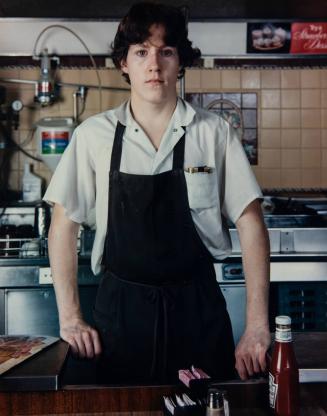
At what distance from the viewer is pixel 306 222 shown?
136 inches

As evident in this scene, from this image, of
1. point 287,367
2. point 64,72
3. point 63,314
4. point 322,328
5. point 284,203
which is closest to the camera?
point 287,367

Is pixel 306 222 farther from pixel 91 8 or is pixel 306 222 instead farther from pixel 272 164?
pixel 91 8

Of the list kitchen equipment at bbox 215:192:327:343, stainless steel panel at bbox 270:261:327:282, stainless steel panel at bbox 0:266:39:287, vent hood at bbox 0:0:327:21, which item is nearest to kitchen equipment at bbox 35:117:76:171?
vent hood at bbox 0:0:327:21

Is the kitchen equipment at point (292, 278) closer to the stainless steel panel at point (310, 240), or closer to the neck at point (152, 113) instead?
the stainless steel panel at point (310, 240)

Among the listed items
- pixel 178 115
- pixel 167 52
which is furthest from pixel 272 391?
pixel 167 52

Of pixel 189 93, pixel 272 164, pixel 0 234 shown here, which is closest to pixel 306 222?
pixel 272 164

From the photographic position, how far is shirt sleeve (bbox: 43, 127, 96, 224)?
2004 millimetres

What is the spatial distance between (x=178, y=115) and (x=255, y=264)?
0.57m

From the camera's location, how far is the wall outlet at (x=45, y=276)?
124 inches

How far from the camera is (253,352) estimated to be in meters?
1.74

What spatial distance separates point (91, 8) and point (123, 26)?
210 centimetres

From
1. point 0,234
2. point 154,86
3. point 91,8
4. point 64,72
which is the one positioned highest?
point 91,8

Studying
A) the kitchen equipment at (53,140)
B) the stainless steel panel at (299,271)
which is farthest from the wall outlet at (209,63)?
the stainless steel panel at (299,271)

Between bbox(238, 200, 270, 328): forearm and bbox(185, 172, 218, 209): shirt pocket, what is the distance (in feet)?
0.45
